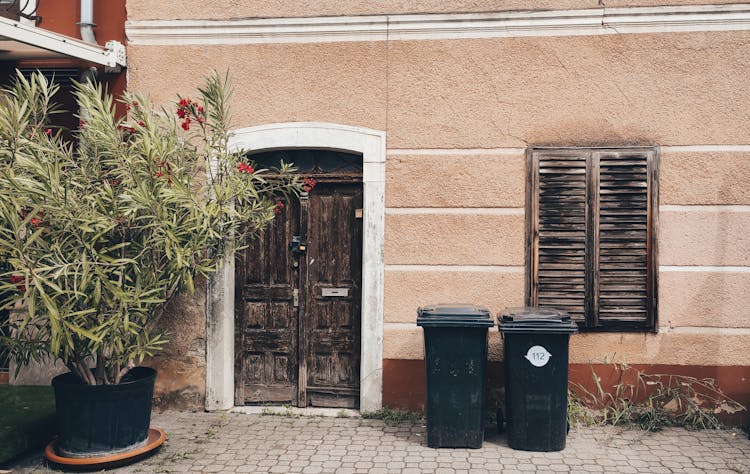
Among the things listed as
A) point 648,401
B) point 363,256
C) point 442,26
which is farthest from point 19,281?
point 648,401

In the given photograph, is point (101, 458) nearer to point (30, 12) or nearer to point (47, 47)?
point (47, 47)

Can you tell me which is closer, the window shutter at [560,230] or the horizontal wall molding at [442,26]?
the horizontal wall molding at [442,26]

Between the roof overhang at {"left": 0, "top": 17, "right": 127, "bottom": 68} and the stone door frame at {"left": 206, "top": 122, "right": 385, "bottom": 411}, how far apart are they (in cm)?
140

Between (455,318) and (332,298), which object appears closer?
(455,318)

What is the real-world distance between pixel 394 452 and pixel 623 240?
2763mm

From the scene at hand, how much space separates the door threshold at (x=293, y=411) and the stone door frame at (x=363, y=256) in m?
0.16

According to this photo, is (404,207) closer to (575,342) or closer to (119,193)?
(575,342)

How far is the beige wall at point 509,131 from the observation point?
602 centimetres

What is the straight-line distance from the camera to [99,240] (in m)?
5.13

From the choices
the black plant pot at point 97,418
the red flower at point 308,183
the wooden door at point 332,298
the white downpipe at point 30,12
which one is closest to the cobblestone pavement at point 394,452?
the black plant pot at point 97,418

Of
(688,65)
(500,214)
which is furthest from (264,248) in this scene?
(688,65)

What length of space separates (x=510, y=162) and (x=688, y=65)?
176 centimetres

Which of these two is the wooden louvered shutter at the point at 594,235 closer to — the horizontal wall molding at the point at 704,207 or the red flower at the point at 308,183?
the horizontal wall molding at the point at 704,207

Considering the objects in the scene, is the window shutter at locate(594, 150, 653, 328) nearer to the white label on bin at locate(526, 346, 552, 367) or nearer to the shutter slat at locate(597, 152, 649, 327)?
the shutter slat at locate(597, 152, 649, 327)
